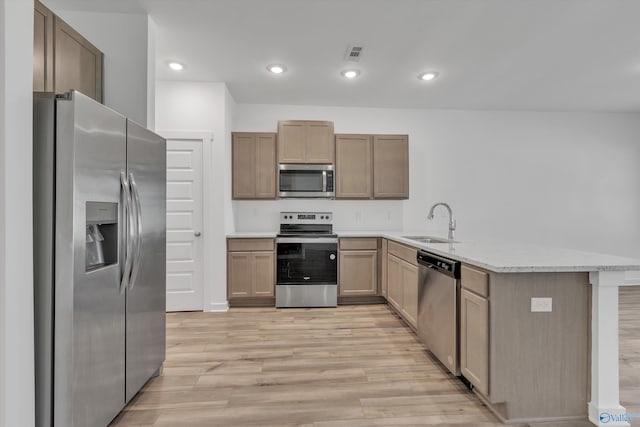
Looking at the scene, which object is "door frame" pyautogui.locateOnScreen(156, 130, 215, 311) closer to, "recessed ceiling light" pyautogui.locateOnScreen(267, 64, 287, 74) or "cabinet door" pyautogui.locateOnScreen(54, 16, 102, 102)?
"recessed ceiling light" pyautogui.locateOnScreen(267, 64, 287, 74)

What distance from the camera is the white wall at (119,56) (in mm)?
2512

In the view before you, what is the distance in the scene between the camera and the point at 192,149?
390 centimetres

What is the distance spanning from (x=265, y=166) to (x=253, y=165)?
153mm

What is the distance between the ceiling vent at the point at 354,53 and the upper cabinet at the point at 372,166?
1293mm

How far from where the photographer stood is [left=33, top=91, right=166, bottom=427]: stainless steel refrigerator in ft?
4.70

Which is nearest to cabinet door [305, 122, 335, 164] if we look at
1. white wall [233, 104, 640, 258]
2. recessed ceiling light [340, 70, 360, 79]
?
white wall [233, 104, 640, 258]

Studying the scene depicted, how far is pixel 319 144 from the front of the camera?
435 centimetres

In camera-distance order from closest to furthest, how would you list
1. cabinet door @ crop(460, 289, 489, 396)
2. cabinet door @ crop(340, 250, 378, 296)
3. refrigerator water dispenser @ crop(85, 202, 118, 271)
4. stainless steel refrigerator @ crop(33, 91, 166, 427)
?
stainless steel refrigerator @ crop(33, 91, 166, 427), refrigerator water dispenser @ crop(85, 202, 118, 271), cabinet door @ crop(460, 289, 489, 396), cabinet door @ crop(340, 250, 378, 296)

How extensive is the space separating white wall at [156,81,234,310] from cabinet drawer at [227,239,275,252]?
0.36 ft

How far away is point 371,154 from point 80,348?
3741 millimetres

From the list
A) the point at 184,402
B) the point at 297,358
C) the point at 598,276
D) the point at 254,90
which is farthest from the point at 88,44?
the point at 598,276

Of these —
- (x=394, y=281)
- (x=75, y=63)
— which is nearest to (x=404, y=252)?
(x=394, y=281)

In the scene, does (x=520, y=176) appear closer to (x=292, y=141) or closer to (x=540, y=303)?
(x=292, y=141)

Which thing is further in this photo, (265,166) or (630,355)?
(265,166)
